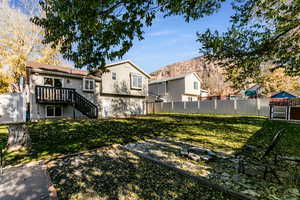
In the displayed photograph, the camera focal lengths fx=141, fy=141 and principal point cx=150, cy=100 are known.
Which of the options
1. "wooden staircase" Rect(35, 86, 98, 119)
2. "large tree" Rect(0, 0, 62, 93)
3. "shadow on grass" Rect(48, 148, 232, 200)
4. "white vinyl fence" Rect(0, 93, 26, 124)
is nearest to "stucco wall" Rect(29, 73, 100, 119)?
"wooden staircase" Rect(35, 86, 98, 119)

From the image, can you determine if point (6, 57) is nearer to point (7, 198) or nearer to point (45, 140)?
point (45, 140)

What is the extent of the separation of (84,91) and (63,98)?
249cm

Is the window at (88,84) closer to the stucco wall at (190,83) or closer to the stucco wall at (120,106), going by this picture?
the stucco wall at (120,106)

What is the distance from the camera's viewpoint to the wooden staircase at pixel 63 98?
1131cm

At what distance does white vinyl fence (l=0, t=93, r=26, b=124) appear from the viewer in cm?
1124

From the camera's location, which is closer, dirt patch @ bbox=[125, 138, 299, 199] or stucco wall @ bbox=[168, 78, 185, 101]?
dirt patch @ bbox=[125, 138, 299, 199]

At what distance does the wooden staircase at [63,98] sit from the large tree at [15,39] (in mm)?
7554

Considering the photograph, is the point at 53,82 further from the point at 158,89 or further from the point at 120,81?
the point at 158,89

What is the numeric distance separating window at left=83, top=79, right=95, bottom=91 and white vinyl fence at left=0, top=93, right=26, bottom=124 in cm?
492

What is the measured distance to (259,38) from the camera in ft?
23.3

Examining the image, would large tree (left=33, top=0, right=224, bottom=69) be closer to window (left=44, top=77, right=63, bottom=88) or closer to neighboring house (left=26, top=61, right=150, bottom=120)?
neighboring house (left=26, top=61, right=150, bottom=120)

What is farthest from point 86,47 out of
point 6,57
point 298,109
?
point 6,57

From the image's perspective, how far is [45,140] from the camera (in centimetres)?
613

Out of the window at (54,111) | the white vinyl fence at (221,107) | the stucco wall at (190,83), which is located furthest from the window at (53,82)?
the stucco wall at (190,83)
